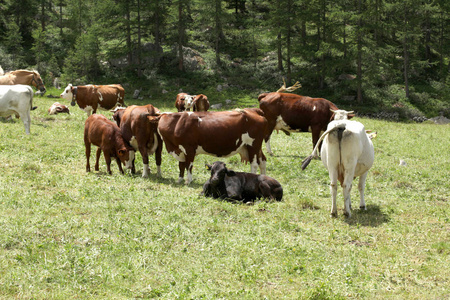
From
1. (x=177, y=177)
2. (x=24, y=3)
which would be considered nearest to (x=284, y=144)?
(x=177, y=177)

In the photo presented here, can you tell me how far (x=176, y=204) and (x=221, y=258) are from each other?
3222 millimetres

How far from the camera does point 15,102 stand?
18844 millimetres

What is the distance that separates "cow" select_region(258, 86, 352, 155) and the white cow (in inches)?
403

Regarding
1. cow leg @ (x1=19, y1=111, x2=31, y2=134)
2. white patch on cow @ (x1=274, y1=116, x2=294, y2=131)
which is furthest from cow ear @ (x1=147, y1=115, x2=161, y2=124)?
cow leg @ (x1=19, y1=111, x2=31, y2=134)

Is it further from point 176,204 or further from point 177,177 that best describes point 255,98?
point 176,204

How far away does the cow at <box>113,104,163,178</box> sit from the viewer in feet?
44.8

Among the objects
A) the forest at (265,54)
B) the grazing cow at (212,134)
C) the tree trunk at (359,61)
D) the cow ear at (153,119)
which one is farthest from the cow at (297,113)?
the tree trunk at (359,61)

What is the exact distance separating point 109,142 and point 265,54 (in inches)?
1570

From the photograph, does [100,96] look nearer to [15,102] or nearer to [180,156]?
[15,102]

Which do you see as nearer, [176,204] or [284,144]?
[176,204]

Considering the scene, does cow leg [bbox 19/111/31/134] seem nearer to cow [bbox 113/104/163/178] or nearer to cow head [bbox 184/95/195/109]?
cow [bbox 113/104/163/178]

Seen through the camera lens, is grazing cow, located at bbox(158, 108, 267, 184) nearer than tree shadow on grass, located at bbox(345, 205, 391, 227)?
No

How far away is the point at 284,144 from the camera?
20516 mm

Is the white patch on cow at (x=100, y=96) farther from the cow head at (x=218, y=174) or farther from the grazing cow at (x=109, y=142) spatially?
the cow head at (x=218, y=174)
